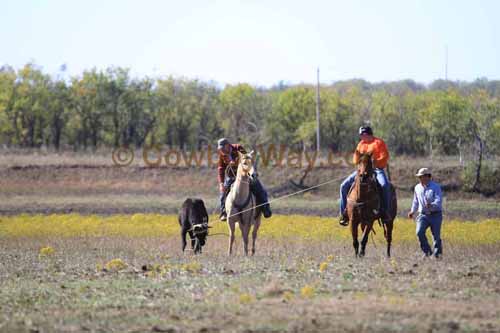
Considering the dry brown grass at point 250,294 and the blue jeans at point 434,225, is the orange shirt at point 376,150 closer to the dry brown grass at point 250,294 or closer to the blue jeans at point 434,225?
the blue jeans at point 434,225

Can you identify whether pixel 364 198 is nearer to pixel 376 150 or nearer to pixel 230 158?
pixel 376 150

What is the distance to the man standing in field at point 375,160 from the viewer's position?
2019 cm

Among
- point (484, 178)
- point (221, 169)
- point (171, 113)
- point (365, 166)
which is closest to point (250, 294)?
point (365, 166)

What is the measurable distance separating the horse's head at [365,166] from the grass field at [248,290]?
2.07 metres

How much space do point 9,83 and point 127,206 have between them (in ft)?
157

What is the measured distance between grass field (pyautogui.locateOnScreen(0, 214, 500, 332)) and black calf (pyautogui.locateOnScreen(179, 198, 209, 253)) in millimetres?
631

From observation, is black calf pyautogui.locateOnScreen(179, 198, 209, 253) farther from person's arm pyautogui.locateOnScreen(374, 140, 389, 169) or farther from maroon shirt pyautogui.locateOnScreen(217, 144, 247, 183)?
person's arm pyautogui.locateOnScreen(374, 140, 389, 169)

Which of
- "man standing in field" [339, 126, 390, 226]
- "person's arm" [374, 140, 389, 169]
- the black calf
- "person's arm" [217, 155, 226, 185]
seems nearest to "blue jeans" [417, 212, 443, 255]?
"man standing in field" [339, 126, 390, 226]

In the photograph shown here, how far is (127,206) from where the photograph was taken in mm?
43969

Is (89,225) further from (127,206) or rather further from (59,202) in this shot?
(59,202)

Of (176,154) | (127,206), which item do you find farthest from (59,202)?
(176,154)

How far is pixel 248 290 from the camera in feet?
46.5

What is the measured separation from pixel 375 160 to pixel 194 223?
17.4 feet

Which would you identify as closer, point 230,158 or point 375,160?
point 375,160
